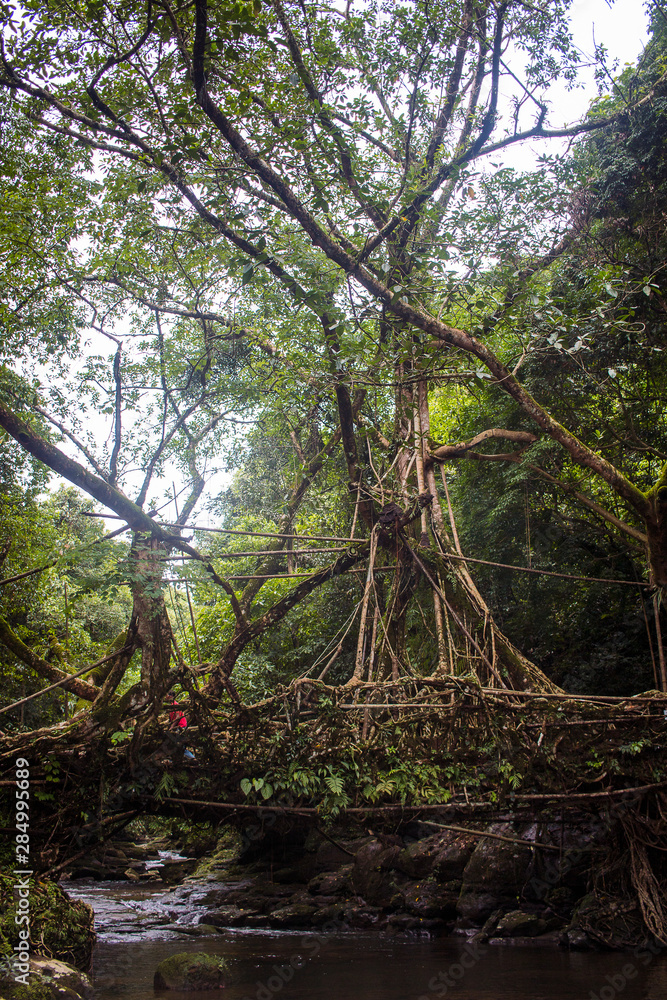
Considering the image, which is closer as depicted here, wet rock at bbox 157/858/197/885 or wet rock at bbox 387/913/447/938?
wet rock at bbox 387/913/447/938

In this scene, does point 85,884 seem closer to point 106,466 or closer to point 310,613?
point 310,613

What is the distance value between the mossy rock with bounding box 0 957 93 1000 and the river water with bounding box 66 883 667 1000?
0.18 m

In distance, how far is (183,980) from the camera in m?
5.45

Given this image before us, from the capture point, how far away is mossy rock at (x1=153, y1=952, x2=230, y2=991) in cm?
543

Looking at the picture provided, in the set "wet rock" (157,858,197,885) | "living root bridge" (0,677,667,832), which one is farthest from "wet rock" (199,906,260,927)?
"living root bridge" (0,677,667,832)

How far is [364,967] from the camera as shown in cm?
614

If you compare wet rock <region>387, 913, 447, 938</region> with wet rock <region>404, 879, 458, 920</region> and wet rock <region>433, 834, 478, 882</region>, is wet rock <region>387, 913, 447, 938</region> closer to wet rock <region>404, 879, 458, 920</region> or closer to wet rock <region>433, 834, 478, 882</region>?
wet rock <region>404, 879, 458, 920</region>

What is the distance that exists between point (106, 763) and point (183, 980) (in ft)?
6.19

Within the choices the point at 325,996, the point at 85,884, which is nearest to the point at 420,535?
the point at 325,996

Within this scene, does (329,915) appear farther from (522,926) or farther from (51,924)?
Answer: (51,924)

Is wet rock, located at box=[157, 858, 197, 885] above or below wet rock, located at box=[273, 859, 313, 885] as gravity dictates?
below

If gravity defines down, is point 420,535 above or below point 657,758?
above

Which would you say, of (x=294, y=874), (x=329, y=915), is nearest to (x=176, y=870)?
(x=294, y=874)

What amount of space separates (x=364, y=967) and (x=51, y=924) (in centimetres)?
290
